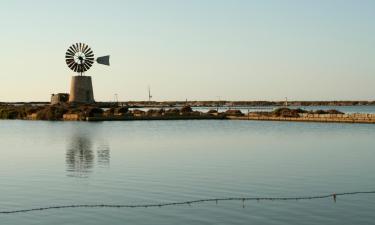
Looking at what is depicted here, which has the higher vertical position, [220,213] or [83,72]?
[83,72]

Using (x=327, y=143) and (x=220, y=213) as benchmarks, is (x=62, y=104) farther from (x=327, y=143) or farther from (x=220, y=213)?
(x=220, y=213)

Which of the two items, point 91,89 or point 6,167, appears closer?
point 6,167

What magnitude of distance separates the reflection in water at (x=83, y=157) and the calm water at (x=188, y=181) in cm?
5

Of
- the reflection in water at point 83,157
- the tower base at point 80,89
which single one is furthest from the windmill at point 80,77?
the reflection in water at point 83,157

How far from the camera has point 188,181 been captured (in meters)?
24.4

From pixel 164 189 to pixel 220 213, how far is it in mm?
4972

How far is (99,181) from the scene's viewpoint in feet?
81.5

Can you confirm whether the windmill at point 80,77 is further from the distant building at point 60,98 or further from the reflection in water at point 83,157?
the reflection in water at point 83,157

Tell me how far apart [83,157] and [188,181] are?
42.9 ft

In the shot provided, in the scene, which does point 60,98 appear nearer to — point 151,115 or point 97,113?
point 97,113

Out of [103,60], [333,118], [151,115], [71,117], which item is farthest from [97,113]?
[333,118]

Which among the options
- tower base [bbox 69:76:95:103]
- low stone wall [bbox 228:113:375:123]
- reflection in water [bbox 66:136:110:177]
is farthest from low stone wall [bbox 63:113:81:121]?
reflection in water [bbox 66:136:110:177]

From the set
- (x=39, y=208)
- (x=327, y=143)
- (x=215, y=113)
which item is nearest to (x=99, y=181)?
(x=39, y=208)

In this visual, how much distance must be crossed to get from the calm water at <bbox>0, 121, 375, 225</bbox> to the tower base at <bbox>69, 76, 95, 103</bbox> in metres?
72.0
